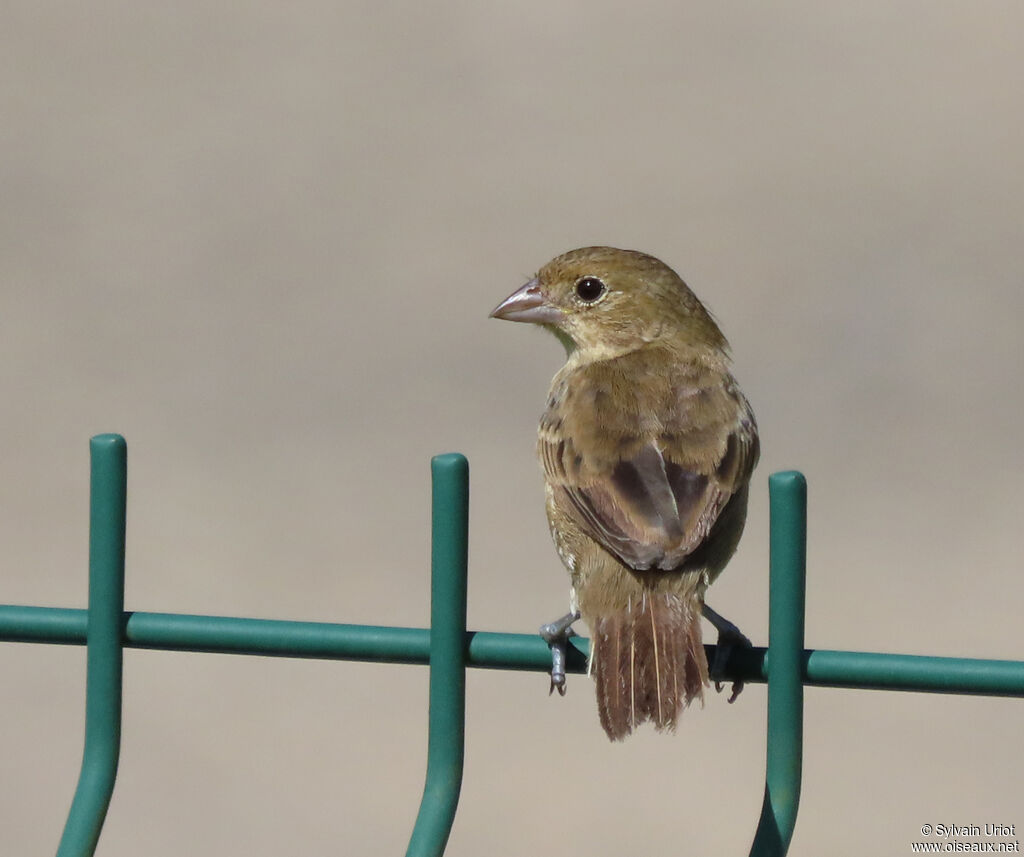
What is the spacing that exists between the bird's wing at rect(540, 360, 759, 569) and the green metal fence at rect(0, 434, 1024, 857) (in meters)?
0.88

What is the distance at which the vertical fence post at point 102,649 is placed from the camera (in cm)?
389

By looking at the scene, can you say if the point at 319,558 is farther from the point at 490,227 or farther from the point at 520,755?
the point at 490,227

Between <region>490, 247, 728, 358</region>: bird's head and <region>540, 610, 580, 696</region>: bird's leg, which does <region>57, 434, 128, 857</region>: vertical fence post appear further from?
<region>490, 247, 728, 358</region>: bird's head

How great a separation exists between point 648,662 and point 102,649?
Answer: 1.27 m

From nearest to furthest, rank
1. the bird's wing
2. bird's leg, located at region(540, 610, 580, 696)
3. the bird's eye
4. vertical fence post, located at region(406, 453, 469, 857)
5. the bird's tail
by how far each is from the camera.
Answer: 1. vertical fence post, located at region(406, 453, 469, 857)
2. bird's leg, located at region(540, 610, 580, 696)
3. the bird's tail
4. the bird's wing
5. the bird's eye

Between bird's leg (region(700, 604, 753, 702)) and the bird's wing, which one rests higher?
the bird's wing

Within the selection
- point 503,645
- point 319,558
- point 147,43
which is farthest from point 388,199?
point 503,645

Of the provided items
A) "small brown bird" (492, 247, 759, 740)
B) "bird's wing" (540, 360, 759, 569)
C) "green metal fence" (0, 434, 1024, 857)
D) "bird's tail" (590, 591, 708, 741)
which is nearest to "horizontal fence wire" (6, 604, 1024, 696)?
"green metal fence" (0, 434, 1024, 857)

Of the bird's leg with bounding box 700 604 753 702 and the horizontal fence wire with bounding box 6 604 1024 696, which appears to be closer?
the horizontal fence wire with bounding box 6 604 1024 696

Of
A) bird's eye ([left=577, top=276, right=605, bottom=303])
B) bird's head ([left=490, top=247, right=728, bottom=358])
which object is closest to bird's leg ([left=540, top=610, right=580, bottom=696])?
bird's head ([left=490, top=247, right=728, bottom=358])

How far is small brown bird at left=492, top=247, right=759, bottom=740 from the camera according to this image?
4555mm

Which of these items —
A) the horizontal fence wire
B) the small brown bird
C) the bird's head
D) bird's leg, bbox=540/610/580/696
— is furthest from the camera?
the bird's head

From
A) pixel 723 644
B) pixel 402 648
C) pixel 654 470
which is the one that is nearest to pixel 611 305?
pixel 654 470

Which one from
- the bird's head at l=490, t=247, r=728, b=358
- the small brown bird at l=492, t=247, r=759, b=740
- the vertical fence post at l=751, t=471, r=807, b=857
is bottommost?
the vertical fence post at l=751, t=471, r=807, b=857
